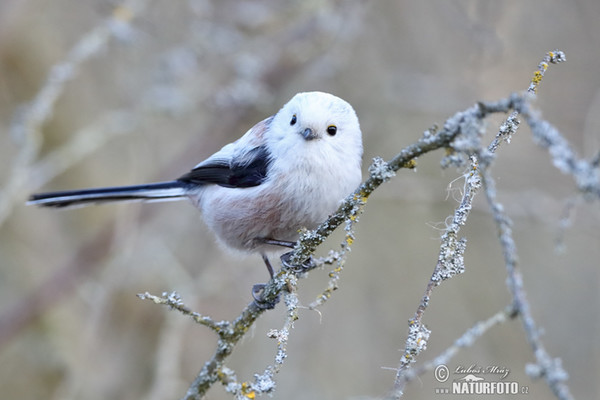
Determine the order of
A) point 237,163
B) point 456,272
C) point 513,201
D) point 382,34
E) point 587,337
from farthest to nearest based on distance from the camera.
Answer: point 382,34, point 587,337, point 513,201, point 237,163, point 456,272

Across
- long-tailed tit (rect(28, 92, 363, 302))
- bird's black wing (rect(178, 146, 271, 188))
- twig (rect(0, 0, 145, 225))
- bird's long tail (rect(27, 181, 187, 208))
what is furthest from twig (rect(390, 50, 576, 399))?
twig (rect(0, 0, 145, 225))

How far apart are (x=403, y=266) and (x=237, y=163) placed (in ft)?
7.08

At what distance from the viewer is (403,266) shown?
14.8ft

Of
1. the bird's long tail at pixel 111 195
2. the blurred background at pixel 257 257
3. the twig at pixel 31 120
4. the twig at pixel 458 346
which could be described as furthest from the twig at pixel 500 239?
the twig at pixel 31 120

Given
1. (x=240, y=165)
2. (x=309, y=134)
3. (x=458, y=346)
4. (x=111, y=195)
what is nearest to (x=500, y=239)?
(x=458, y=346)

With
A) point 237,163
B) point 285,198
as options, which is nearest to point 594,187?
point 285,198

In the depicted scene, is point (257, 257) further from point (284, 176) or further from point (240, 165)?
point (284, 176)

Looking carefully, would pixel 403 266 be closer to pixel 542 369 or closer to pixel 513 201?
pixel 513 201

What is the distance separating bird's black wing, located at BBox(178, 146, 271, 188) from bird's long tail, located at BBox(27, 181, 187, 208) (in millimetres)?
119

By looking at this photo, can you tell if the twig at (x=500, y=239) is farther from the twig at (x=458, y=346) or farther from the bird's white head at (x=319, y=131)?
the bird's white head at (x=319, y=131)

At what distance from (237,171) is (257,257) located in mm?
991

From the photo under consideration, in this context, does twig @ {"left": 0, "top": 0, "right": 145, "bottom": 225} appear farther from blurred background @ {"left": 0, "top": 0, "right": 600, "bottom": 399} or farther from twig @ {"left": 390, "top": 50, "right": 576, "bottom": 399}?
twig @ {"left": 390, "top": 50, "right": 576, "bottom": 399}

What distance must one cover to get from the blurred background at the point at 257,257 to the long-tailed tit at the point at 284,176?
100cm

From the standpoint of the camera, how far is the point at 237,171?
107 inches
